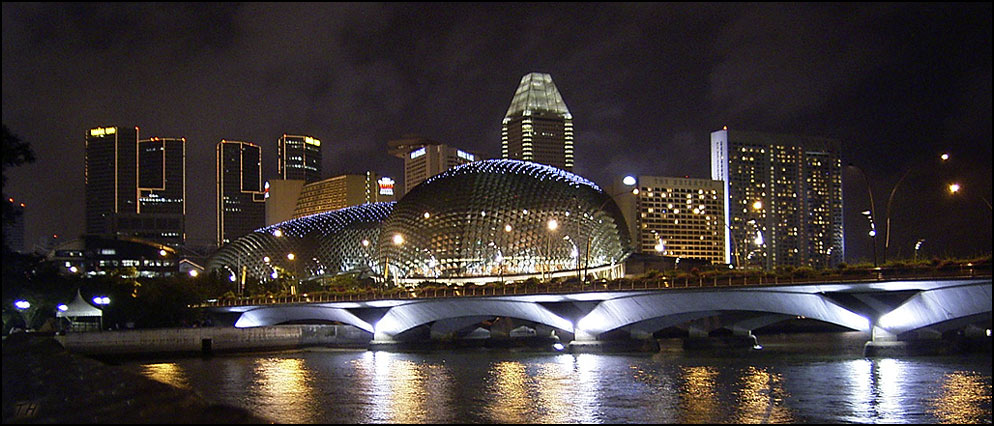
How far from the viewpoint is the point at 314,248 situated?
531 ft

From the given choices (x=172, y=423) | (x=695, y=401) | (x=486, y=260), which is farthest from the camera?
(x=486, y=260)

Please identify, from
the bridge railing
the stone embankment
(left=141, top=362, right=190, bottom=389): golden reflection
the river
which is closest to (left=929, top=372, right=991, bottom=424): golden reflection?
the river

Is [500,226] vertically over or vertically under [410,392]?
over

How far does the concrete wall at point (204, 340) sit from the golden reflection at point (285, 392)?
1508cm

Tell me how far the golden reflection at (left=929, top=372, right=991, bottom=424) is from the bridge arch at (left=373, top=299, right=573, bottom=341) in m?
35.6

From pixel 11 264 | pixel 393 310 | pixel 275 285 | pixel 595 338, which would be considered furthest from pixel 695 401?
pixel 275 285

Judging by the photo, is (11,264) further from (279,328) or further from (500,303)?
(279,328)

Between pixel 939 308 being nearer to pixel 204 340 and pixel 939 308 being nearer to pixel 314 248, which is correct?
pixel 204 340

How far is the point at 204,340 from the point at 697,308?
4036 centimetres

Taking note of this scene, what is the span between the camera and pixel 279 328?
98.9 m

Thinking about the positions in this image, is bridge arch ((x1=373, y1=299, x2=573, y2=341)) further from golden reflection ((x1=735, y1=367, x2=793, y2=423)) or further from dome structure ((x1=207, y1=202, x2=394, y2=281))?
dome structure ((x1=207, y1=202, x2=394, y2=281))

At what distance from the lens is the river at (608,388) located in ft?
122

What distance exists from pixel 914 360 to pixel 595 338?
A: 2549 cm

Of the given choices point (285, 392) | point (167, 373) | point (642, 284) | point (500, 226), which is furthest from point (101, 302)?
point (285, 392)
